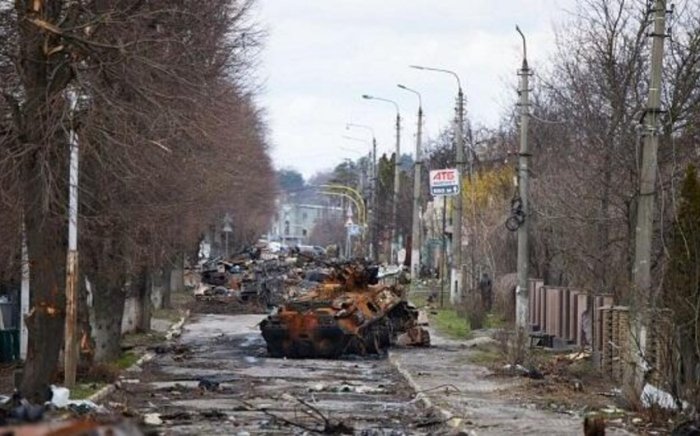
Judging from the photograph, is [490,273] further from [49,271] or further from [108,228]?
[49,271]

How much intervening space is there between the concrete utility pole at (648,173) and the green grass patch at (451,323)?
19759 mm

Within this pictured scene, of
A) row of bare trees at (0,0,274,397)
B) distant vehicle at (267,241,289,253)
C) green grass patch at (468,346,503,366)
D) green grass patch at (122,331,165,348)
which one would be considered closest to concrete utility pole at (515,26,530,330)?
green grass patch at (468,346,503,366)

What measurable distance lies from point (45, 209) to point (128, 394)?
17.3ft

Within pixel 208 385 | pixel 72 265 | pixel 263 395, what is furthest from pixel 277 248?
pixel 72 265

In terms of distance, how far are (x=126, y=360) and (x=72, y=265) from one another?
32.2ft

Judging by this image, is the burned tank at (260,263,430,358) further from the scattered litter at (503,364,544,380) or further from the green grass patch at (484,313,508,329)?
the scattered litter at (503,364,544,380)

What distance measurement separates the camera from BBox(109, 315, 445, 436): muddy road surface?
20.5 meters

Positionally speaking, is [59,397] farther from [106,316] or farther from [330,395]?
[106,316]

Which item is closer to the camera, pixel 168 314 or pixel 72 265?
pixel 72 265

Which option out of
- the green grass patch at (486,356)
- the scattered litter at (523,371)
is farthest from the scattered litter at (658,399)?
the green grass patch at (486,356)

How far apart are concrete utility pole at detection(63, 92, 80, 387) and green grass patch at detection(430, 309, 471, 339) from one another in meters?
19.7

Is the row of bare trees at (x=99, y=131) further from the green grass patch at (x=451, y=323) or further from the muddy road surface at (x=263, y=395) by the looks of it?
the green grass patch at (x=451, y=323)

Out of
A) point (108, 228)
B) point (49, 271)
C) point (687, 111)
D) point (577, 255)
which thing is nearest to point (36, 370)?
point (49, 271)

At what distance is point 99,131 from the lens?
22.0 meters
